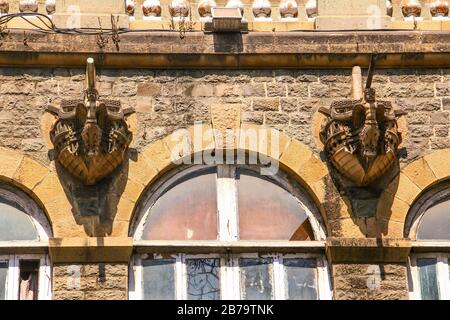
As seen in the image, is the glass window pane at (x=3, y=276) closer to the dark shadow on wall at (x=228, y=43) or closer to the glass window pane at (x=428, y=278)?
the dark shadow on wall at (x=228, y=43)

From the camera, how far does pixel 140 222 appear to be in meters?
20.0

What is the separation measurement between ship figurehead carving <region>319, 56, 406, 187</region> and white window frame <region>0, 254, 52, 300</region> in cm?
330

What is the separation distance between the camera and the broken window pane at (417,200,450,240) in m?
20.2

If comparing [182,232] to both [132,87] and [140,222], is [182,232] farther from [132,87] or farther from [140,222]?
[132,87]

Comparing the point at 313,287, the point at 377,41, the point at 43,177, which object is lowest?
the point at 313,287

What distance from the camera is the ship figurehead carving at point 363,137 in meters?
19.9

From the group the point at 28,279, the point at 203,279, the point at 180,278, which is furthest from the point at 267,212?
the point at 28,279

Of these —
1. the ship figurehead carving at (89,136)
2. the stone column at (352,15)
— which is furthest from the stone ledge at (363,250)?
the stone column at (352,15)

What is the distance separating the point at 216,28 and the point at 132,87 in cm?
116

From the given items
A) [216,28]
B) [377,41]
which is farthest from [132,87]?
[377,41]

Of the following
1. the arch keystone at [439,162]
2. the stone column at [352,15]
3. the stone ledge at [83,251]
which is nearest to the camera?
the stone ledge at [83,251]

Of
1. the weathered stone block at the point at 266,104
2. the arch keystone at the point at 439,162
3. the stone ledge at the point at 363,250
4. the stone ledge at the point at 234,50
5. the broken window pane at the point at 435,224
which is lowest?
the stone ledge at the point at 363,250

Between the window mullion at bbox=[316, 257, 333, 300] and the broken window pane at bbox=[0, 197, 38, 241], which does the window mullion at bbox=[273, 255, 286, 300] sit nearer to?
the window mullion at bbox=[316, 257, 333, 300]

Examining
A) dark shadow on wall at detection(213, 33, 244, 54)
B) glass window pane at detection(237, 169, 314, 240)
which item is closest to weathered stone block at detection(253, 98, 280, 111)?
dark shadow on wall at detection(213, 33, 244, 54)
